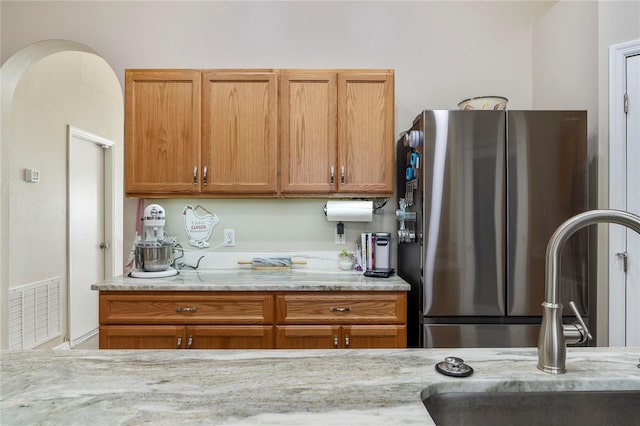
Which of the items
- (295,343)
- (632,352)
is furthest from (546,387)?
(295,343)

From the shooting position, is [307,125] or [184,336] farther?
[307,125]

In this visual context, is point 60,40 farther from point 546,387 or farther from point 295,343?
point 546,387

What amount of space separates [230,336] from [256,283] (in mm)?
344

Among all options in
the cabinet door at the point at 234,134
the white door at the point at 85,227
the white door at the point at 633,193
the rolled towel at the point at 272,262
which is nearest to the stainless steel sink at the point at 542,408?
the white door at the point at 633,193

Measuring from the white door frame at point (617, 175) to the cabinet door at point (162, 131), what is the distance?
8.41 feet

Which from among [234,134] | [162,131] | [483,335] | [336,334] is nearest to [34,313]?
[162,131]

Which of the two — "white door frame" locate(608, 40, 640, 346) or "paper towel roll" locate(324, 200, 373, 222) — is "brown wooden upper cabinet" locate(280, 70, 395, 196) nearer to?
"paper towel roll" locate(324, 200, 373, 222)

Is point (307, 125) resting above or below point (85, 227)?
above

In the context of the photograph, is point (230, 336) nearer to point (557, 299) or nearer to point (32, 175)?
point (557, 299)

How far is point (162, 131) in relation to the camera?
2.44 m

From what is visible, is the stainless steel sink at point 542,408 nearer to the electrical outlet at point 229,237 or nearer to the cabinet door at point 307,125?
the cabinet door at point 307,125

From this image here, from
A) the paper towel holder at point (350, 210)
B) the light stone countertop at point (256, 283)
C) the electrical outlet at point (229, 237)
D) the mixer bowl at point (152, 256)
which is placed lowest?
the light stone countertop at point (256, 283)

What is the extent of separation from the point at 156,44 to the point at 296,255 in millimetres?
1942

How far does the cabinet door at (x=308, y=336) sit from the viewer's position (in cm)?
214
